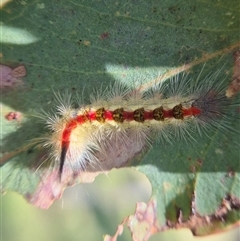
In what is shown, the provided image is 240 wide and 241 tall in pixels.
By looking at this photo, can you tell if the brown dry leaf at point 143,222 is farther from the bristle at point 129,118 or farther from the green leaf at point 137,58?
the bristle at point 129,118

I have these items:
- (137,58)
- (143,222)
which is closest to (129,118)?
(137,58)

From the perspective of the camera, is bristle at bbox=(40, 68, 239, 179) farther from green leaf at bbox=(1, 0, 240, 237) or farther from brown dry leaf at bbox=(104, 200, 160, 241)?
brown dry leaf at bbox=(104, 200, 160, 241)

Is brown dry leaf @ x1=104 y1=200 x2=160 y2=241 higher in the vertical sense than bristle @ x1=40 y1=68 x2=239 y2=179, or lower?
lower

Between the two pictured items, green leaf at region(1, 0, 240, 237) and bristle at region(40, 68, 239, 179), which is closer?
green leaf at region(1, 0, 240, 237)

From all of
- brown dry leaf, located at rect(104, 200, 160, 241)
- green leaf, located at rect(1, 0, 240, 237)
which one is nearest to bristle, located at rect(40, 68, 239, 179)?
green leaf, located at rect(1, 0, 240, 237)

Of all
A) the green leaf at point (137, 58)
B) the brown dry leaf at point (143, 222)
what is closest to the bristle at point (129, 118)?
the green leaf at point (137, 58)

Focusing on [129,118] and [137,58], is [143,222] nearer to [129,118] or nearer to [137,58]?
[129,118]

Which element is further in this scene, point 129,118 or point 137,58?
point 129,118

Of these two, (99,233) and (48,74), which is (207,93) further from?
(99,233)

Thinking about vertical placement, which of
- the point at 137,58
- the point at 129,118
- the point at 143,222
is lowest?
the point at 143,222

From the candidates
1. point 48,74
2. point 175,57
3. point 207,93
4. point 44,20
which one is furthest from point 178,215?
point 44,20

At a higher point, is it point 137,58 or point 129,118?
point 137,58
